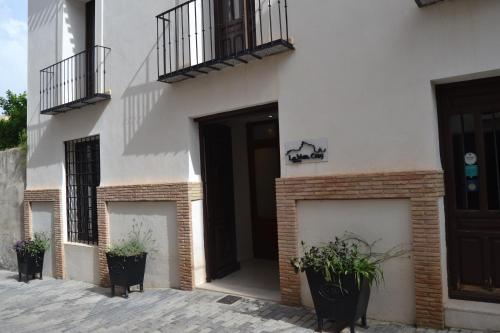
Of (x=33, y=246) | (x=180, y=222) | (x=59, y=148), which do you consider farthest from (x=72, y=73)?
(x=180, y=222)

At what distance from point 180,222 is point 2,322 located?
308 centimetres

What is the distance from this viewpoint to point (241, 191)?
28.3 ft

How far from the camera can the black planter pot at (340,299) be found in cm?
448

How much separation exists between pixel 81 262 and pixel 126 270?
2270 mm

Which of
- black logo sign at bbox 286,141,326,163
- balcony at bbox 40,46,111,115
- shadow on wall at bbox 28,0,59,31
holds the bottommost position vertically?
black logo sign at bbox 286,141,326,163

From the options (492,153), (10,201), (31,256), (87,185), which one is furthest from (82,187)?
(492,153)

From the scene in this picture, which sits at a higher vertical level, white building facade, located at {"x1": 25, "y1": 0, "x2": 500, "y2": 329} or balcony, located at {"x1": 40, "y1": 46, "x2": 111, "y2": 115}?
balcony, located at {"x1": 40, "y1": 46, "x2": 111, "y2": 115}

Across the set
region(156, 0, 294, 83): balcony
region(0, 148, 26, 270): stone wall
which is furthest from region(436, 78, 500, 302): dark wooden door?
region(0, 148, 26, 270): stone wall

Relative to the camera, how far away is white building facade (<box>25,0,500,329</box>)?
466 centimetres

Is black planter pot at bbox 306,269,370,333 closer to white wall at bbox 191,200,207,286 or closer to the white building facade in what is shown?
the white building facade

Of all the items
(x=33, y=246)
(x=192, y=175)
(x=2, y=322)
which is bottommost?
(x=2, y=322)

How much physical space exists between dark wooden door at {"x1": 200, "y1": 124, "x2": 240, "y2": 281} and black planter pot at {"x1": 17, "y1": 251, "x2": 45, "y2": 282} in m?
4.54

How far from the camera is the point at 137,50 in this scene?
7629 mm

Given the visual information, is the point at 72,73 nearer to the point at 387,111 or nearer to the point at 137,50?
the point at 137,50
